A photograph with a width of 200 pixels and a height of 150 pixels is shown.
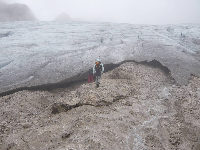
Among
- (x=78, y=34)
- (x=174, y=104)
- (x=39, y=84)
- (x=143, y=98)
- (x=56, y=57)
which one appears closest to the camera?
(x=174, y=104)

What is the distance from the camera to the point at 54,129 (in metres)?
3.16

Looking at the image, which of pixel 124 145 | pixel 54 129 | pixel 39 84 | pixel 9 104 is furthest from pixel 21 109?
pixel 124 145

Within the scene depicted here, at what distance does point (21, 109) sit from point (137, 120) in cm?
315

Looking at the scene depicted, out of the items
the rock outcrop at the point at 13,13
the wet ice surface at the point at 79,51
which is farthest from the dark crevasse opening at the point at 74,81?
the rock outcrop at the point at 13,13

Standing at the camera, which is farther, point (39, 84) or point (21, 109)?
point (39, 84)

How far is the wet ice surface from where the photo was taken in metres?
5.54

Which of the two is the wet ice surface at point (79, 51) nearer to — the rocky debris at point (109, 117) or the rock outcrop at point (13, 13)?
the rocky debris at point (109, 117)

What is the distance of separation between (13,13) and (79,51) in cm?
3030

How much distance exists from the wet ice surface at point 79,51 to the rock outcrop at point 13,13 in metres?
23.4

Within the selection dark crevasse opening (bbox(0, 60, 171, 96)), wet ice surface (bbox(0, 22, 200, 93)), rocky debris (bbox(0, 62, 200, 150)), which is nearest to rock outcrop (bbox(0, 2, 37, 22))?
wet ice surface (bbox(0, 22, 200, 93))

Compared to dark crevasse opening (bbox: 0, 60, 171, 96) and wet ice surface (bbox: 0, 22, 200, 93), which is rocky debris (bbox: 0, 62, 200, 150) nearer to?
dark crevasse opening (bbox: 0, 60, 171, 96)

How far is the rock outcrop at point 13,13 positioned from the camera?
29.2 metres

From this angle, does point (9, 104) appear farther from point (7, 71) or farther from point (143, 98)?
point (143, 98)

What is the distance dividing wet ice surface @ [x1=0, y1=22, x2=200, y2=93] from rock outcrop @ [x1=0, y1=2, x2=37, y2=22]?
923 inches
